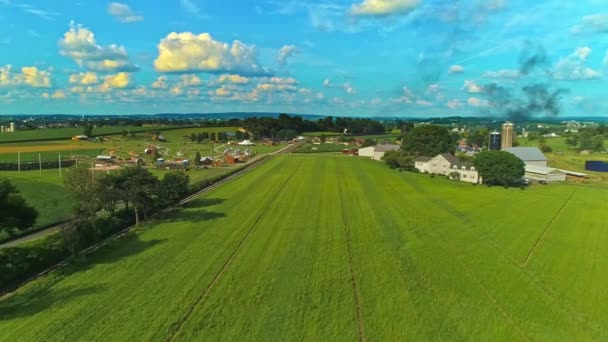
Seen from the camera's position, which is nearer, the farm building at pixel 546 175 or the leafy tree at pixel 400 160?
the farm building at pixel 546 175

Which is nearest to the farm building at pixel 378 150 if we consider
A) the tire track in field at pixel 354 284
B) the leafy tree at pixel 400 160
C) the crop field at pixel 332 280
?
the leafy tree at pixel 400 160

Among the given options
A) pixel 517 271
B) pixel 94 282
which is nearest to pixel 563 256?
pixel 517 271

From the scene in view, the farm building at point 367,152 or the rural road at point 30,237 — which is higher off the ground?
the farm building at point 367,152

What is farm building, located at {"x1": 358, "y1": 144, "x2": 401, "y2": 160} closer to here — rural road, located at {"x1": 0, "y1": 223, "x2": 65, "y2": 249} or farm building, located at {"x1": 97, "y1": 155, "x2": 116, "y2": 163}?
farm building, located at {"x1": 97, "y1": 155, "x2": 116, "y2": 163}

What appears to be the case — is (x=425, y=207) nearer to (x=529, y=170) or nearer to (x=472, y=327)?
(x=472, y=327)

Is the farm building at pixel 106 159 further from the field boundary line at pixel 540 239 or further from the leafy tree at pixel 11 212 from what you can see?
the field boundary line at pixel 540 239
